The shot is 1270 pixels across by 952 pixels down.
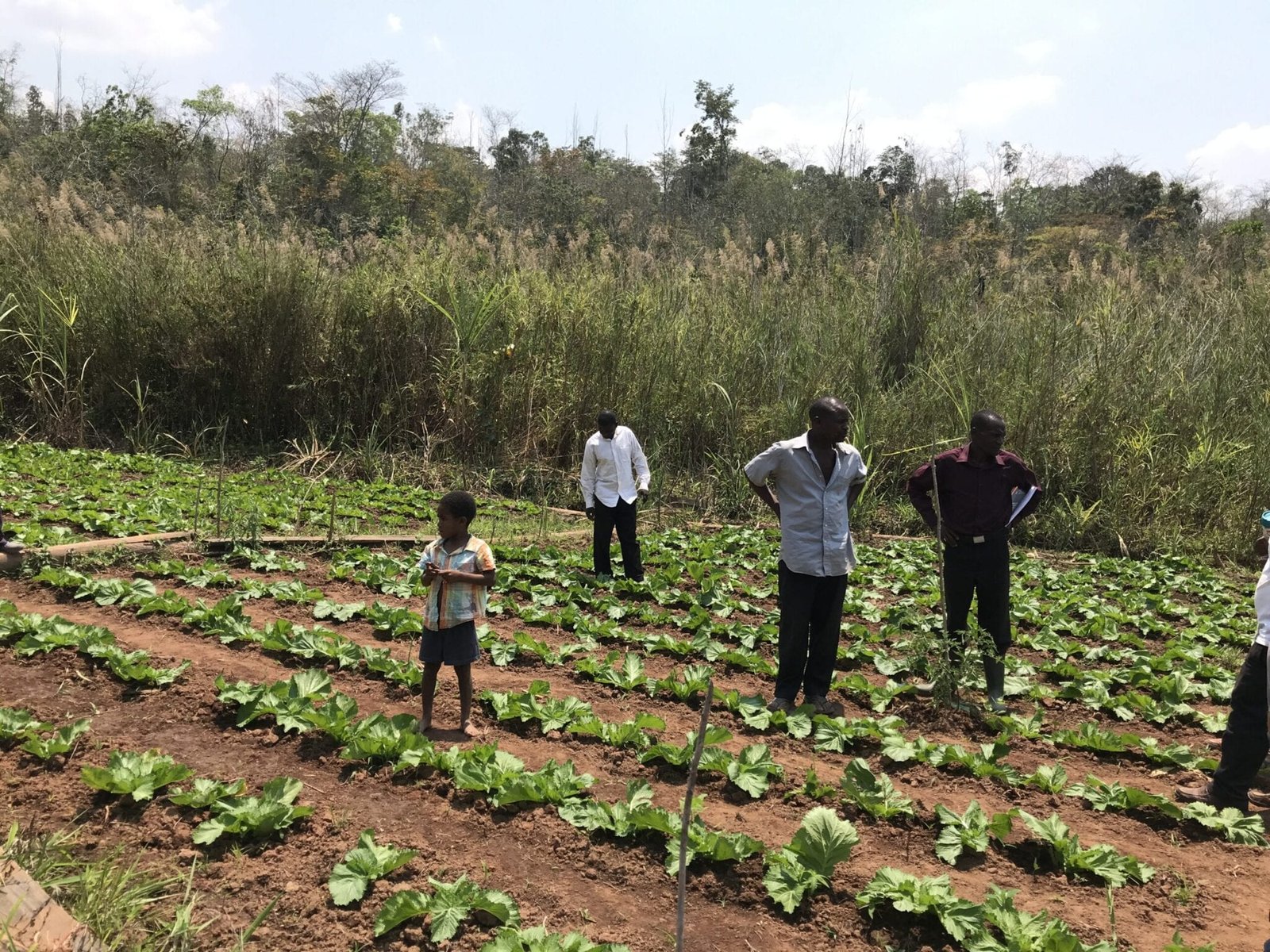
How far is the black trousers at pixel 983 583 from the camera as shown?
5.46 metres

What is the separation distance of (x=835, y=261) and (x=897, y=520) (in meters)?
4.72

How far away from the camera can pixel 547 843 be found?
3.50 metres

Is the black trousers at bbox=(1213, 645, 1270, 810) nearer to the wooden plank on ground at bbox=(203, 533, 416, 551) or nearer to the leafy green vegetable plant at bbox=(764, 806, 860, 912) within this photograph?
the leafy green vegetable plant at bbox=(764, 806, 860, 912)

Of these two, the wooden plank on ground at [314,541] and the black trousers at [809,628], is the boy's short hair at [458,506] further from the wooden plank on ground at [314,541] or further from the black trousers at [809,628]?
the wooden plank on ground at [314,541]

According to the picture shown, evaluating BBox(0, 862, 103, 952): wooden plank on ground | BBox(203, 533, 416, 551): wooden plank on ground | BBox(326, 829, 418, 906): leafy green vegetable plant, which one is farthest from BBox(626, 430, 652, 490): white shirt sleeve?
BBox(0, 862, 103, 952): wooden plank on ground

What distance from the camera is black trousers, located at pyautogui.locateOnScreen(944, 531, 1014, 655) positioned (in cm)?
546

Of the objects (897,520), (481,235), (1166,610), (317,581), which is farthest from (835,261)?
(317,581)

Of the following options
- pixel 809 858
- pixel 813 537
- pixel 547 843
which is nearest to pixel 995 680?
pixel 813 537

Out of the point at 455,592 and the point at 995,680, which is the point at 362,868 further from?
the point at 995,680

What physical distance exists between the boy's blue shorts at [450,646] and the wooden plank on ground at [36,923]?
191 centimetres

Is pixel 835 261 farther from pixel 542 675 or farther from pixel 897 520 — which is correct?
pixel 542 675

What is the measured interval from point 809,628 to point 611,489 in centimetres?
314

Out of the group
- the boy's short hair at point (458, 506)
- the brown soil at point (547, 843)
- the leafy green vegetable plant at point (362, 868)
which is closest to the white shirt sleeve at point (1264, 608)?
the brown soil at point (547, 843)

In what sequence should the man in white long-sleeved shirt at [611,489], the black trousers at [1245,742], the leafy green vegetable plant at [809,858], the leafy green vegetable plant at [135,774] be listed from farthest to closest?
the man in white long-sleeved shirt at [611,489] → the black trousers at [1245,742] → the leafy green vegetable plant at [135,774] → the leafy green vegetable plant at [809,858]
